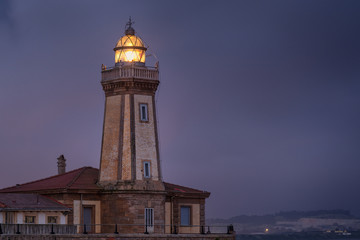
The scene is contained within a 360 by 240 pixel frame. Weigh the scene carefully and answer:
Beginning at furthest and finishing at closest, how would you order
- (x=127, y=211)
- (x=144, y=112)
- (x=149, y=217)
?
(x=144, y=112)
(x=149, y=217)
(x=127, y=211)

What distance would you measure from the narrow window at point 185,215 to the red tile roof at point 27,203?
1069 centimetres

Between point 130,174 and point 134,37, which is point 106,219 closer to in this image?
point 130,174

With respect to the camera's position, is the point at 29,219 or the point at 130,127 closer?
the point at 29,219

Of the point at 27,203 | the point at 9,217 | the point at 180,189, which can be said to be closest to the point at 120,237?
the point at 27,203

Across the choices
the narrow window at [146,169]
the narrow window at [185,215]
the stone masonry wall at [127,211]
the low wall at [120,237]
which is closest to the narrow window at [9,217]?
the low wall at [120,237]

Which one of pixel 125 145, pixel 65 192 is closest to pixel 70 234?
pixel 65 192

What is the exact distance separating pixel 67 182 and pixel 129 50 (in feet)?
34.0

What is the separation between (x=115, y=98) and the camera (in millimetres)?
63219

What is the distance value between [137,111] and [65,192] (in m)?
7.61

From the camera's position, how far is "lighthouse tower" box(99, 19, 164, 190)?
61.7 meters

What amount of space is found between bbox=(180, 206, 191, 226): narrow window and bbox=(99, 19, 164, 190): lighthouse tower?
446 centimetres

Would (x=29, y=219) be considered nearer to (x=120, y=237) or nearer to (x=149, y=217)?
(x=120, y=237)

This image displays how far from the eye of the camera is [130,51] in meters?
64.2

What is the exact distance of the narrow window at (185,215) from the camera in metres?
66.1
